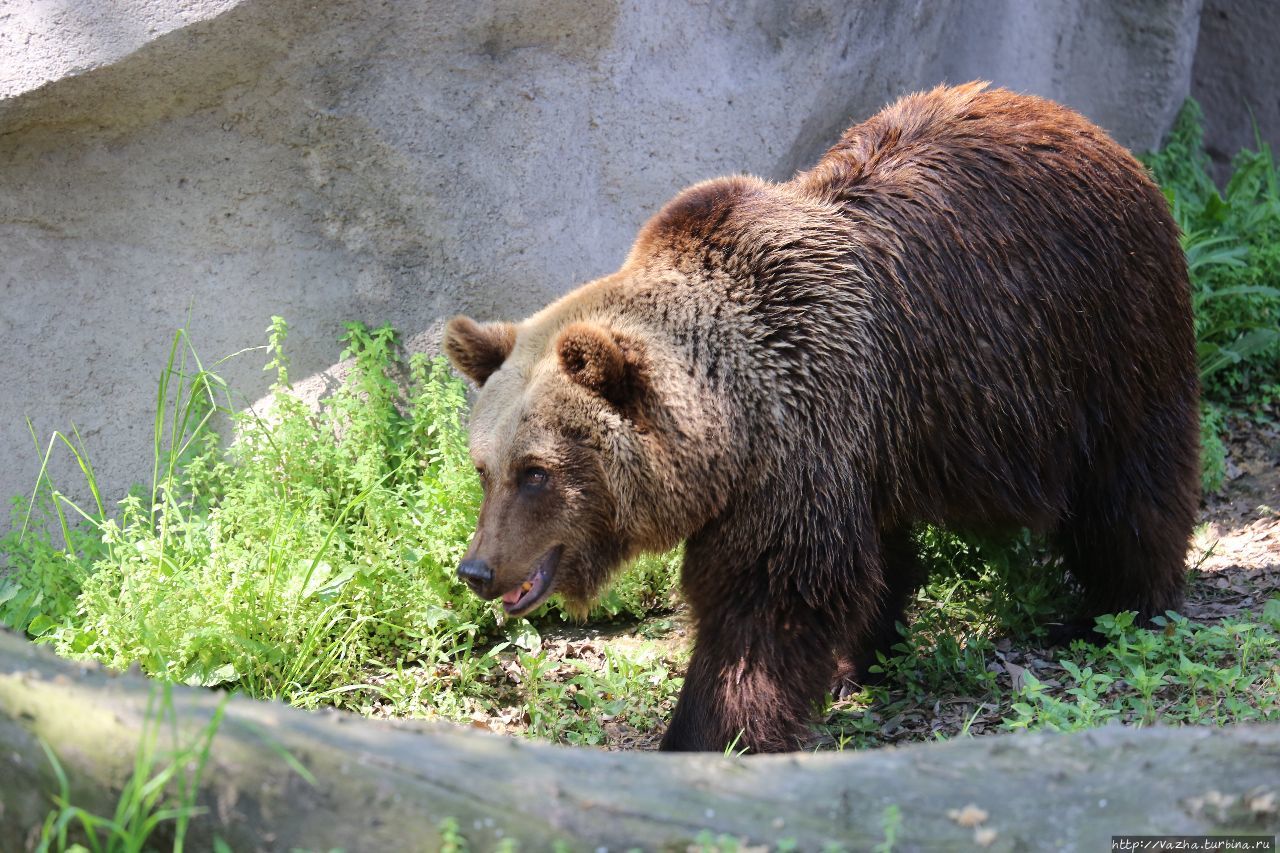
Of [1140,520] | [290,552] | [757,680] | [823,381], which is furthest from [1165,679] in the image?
[290,552]

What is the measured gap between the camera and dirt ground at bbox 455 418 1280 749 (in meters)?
5.08

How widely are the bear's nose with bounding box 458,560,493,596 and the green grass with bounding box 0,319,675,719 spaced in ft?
3.68

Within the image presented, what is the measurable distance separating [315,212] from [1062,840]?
4.82 meters

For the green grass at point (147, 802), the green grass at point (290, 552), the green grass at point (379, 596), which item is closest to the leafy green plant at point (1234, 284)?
the green grass at point (379, 596)

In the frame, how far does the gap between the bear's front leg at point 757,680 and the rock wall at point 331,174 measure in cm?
258

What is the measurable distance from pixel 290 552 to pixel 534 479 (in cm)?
166

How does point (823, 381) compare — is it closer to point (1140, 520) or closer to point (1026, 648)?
point (1140, 520)

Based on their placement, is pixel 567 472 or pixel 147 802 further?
pixel 567 472

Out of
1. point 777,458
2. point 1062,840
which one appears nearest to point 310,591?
point 777,458

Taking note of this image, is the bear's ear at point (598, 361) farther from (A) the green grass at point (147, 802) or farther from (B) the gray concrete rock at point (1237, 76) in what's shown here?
(B) the gray concrete rock at point (1237, 76)

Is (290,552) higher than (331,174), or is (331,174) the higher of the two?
(331,174)

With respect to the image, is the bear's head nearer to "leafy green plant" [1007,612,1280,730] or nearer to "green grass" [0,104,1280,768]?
"green grass" [0,104,1280,768]

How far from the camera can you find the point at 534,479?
439 cm

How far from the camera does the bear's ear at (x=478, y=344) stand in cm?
477
